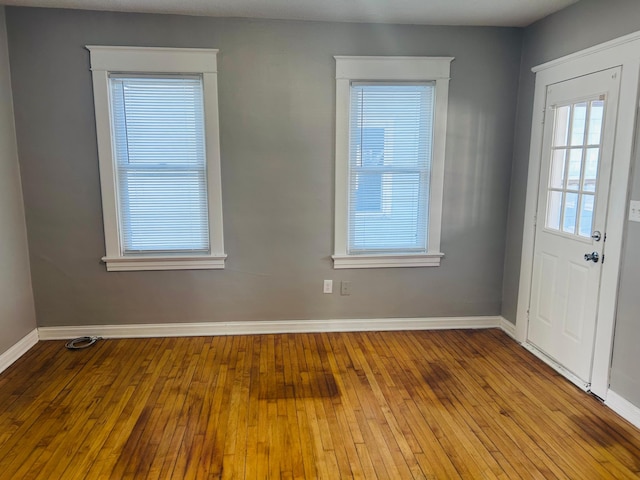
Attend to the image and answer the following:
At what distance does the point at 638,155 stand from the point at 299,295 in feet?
8.38

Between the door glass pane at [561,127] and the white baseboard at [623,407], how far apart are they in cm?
168

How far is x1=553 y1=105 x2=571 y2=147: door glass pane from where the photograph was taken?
2.99m

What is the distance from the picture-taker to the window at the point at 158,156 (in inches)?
129

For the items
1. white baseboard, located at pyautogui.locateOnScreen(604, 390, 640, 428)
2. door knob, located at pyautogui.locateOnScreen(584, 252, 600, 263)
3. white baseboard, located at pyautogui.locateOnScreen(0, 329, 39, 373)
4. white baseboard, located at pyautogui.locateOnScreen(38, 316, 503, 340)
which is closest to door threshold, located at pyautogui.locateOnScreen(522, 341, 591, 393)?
white baseboard, located at pyautogui.locateOnScreen(604, 390, 640, 428)

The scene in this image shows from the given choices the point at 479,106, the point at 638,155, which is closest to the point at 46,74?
the point at 479,106

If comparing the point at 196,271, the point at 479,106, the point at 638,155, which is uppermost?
the point at 479,106

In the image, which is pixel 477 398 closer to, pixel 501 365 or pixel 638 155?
pixel 501 365

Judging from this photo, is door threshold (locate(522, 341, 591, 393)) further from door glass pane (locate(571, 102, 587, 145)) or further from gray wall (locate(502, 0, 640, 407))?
door glass pane (locate(571, 102, 587, 145))

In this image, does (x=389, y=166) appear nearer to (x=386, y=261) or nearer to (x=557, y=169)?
(x=386, y=261)

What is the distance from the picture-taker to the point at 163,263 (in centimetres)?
354

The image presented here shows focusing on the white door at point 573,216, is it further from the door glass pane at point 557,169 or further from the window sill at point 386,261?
the window sill at point 386,261

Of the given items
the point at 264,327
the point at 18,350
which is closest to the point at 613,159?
the point at 264,327

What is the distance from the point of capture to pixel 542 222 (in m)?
3.28

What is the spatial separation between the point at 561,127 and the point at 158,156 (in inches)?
119
